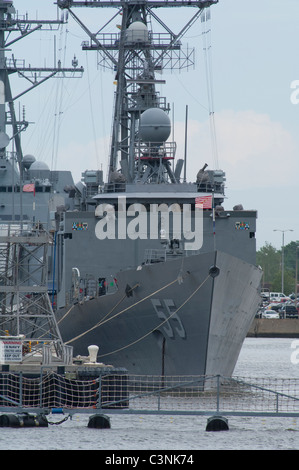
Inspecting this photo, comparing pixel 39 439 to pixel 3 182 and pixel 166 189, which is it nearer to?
pixel 166 189

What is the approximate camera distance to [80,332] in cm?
3130

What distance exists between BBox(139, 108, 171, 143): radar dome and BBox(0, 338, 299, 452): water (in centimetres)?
A: 1019

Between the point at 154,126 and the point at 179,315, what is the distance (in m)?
7.70

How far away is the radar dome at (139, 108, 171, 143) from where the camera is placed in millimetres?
32750

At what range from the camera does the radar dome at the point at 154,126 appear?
3275 centimetres

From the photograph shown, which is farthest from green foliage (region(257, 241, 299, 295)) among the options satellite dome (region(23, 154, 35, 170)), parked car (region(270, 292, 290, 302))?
satellite dome (region(23, 154, 35, 170))

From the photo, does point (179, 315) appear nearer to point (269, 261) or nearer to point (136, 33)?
point (136, 33)

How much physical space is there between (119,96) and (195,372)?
1197 centimetres

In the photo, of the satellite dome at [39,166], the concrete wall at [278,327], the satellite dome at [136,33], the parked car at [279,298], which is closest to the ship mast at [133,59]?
the satellite dome at [136,33]

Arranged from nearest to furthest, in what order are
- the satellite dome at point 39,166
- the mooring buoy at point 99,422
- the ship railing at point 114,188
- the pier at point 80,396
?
the pier at point 80,396 < the mooring buoy at point 99,422 < the ship railing at point 114,188 < the satellite dome at point 39,166

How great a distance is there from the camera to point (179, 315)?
26.9 metres

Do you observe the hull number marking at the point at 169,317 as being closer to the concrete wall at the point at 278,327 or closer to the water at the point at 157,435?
the water at the point at 157,435

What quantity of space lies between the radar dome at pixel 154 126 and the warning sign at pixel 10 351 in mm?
10379

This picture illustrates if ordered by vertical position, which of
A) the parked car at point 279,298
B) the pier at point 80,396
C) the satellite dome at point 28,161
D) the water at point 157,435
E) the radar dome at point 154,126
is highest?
the satellite dome at point 28,161
